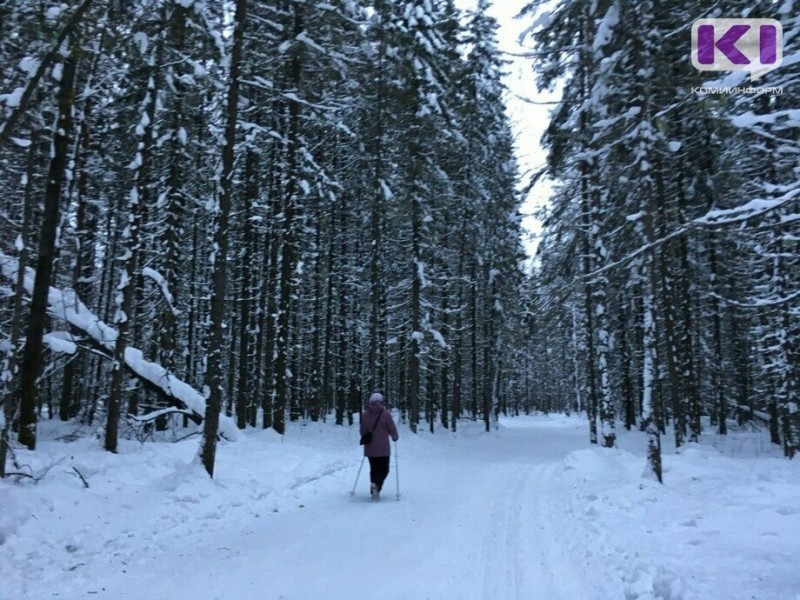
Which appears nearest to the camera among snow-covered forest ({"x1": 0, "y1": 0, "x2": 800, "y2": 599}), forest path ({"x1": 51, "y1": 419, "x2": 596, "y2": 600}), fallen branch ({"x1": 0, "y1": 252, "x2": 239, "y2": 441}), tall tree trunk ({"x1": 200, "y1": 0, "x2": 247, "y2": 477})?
forest path ({"x1": 51, "y1": 419, "x2": 596, "y2": 600})

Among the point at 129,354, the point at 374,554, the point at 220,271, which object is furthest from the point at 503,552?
the point at 129,354

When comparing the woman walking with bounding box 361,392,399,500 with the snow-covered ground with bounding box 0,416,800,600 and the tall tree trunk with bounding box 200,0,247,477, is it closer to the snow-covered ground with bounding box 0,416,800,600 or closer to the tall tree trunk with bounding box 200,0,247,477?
the snow-covered ground with bounding box 0,416,800,600

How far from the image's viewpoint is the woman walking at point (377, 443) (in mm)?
10305

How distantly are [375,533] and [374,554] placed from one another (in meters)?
1.05

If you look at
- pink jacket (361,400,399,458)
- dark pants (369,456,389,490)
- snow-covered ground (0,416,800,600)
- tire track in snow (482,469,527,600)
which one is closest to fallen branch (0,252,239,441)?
snow-covered ground (0,416,800,600)

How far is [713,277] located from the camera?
2081 cm

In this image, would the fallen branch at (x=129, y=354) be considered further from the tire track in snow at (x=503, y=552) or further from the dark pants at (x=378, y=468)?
the tire track in snow at (x=503, y=552)

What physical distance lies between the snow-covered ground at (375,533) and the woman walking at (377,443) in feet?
1.40

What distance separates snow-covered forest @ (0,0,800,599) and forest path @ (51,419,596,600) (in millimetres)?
251

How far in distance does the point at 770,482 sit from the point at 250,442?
12.0 m

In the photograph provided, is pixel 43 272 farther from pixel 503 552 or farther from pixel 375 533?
pixel 503 552

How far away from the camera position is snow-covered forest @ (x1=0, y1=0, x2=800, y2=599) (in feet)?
27.4

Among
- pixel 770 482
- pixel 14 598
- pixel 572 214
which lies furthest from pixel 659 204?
pixel 14 598

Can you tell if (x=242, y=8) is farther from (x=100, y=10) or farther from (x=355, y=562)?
(x=355, y=562)
